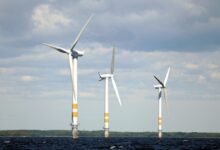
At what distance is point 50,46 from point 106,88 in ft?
157

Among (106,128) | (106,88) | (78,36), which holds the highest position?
(78,36)

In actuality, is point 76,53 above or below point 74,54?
above

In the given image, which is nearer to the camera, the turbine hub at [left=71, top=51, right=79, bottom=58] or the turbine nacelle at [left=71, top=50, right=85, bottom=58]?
the turbine hub at [left=71, top=51, right=79, bottom=58]

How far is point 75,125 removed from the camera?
138000 millimetres

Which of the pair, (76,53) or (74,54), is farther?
(76,53)

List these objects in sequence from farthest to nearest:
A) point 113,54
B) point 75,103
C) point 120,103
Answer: point 113,54, point 120,103, point 75,103

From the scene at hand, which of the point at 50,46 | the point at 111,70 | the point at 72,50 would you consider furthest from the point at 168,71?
the point at 50,46

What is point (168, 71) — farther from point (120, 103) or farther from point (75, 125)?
point (75, 125)

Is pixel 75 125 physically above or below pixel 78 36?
below

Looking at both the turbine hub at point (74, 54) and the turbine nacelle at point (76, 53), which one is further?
the turbine nacelle at point (76, 53)

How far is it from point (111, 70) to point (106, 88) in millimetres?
8514

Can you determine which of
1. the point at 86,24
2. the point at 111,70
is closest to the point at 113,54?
the point at 111,70

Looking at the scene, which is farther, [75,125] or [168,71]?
[168,71]

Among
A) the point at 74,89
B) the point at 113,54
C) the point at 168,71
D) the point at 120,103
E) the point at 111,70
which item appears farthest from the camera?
the point at 168,71
